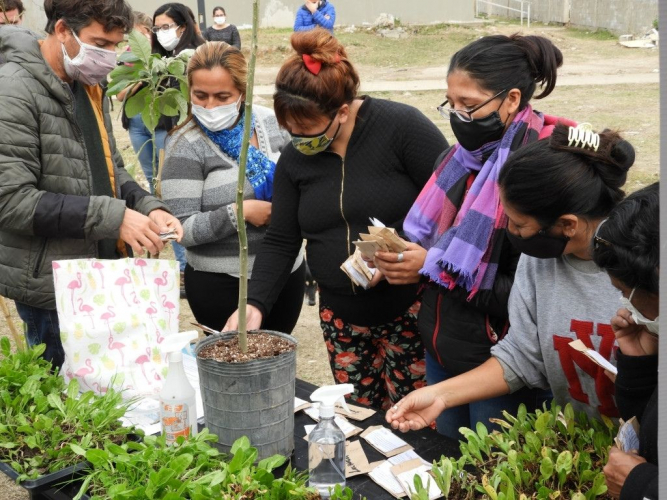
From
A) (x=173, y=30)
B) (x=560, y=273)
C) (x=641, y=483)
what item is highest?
(x=173, y=30)

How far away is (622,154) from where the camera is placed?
1.86 meters

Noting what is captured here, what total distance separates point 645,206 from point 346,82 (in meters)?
1.13

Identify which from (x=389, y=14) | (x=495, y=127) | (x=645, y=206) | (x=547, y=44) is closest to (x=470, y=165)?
(x=495, y=127)

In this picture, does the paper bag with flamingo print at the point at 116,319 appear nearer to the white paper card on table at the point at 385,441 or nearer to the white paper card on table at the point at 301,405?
the white paper card on table at the point at 301,405

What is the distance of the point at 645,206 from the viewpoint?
151 cm

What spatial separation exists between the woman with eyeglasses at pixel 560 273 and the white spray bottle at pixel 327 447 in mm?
189

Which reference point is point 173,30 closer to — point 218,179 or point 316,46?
point 218,179

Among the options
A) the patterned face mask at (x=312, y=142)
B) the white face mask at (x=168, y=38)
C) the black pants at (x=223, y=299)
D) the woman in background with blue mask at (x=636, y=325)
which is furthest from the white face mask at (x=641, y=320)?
the white face mask at (x=168, y=38)

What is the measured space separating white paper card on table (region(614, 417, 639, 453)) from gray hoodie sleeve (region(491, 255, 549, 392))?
395 mm

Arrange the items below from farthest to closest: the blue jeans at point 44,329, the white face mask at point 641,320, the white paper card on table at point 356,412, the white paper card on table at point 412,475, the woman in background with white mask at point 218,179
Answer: the woman in background with white mask at point 218,179 < the blue jeans at point 44,329 < the white paper card on table at point 356,412 < the white paper card on table at point 412,475 < the white face mask at point 641,320

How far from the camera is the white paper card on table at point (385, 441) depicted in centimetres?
189

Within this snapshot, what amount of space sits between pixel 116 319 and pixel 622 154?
1436mm

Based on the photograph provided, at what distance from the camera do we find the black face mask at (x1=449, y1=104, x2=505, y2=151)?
6.95 ft

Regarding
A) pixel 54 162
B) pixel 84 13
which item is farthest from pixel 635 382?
pixel 84 13
